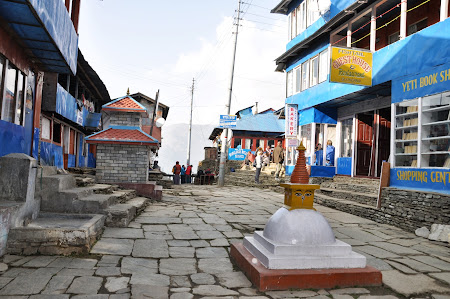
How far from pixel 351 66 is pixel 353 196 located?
12.6 ft

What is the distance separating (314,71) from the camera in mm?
13664

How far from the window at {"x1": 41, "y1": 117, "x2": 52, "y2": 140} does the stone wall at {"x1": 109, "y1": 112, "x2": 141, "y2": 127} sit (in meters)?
4.40

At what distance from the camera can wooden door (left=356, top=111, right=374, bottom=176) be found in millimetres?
11992

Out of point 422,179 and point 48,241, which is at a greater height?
point 422,179

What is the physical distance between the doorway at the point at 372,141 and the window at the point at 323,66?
1.96 m

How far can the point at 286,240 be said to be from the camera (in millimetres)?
3930

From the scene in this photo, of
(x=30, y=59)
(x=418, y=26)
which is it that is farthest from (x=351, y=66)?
(x=30, y=59)

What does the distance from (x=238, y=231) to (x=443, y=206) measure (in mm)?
4130

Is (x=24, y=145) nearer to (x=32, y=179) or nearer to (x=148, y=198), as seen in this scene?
(x=32, y=179)

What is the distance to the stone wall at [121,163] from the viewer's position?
9.52 m

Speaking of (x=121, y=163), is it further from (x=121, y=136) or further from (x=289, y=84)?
(x=289, y=84)

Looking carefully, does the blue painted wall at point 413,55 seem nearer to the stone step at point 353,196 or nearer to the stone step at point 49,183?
the stone step at point 353,196

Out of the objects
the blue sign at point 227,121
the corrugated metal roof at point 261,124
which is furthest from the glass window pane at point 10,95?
the corrugated metal roof at point 261,124

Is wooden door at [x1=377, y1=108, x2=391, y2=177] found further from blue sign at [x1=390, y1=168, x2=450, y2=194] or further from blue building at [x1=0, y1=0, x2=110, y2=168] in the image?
blue building at [x1=0, y1=0, x2=110, y2=168]
